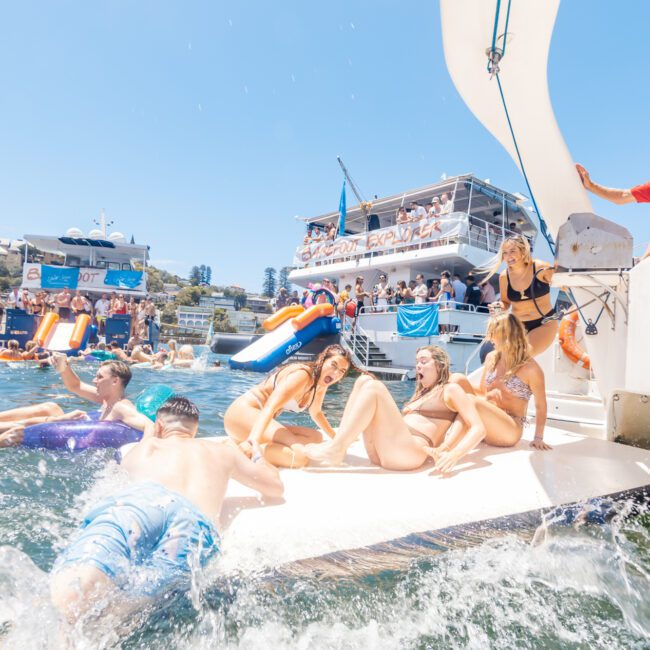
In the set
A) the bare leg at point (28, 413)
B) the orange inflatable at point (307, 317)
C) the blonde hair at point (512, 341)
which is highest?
the orange inflatable at point (307, 317)

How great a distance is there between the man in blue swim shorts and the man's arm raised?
2889 mm

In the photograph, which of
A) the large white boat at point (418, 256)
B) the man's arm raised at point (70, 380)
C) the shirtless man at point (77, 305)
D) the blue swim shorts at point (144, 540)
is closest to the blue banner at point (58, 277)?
the shirtless man at point (77, 305)

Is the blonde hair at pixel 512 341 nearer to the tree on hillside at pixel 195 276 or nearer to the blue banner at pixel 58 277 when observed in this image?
the blue banner at pixel 58 277

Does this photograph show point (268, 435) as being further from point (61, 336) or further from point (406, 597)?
point (61, 336)

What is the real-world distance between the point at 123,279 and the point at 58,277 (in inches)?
124

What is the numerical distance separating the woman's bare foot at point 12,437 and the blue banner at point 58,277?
76.2 feet

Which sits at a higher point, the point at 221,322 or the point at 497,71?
the point at 497,71

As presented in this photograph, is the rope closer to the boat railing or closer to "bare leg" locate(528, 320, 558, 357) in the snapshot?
"bare leg" locate(528, 320, 558, 357)

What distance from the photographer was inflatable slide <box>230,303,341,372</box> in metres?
11.3

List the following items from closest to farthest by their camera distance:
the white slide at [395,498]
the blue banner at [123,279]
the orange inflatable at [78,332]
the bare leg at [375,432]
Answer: the white slide at [395,498] < the bare leg at [375,432] < the orange inflatable at [78,332] < the blue banner at [123,279]

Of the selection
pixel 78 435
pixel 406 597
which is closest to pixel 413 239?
pixel 78 435

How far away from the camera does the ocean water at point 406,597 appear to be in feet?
5.34

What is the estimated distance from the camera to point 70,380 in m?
4.91

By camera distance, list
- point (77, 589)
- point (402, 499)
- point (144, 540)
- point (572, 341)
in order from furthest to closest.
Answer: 1. point (572, 341)
2. point (402, 499)
3. point (144, 540)
4. point (77, 589)
